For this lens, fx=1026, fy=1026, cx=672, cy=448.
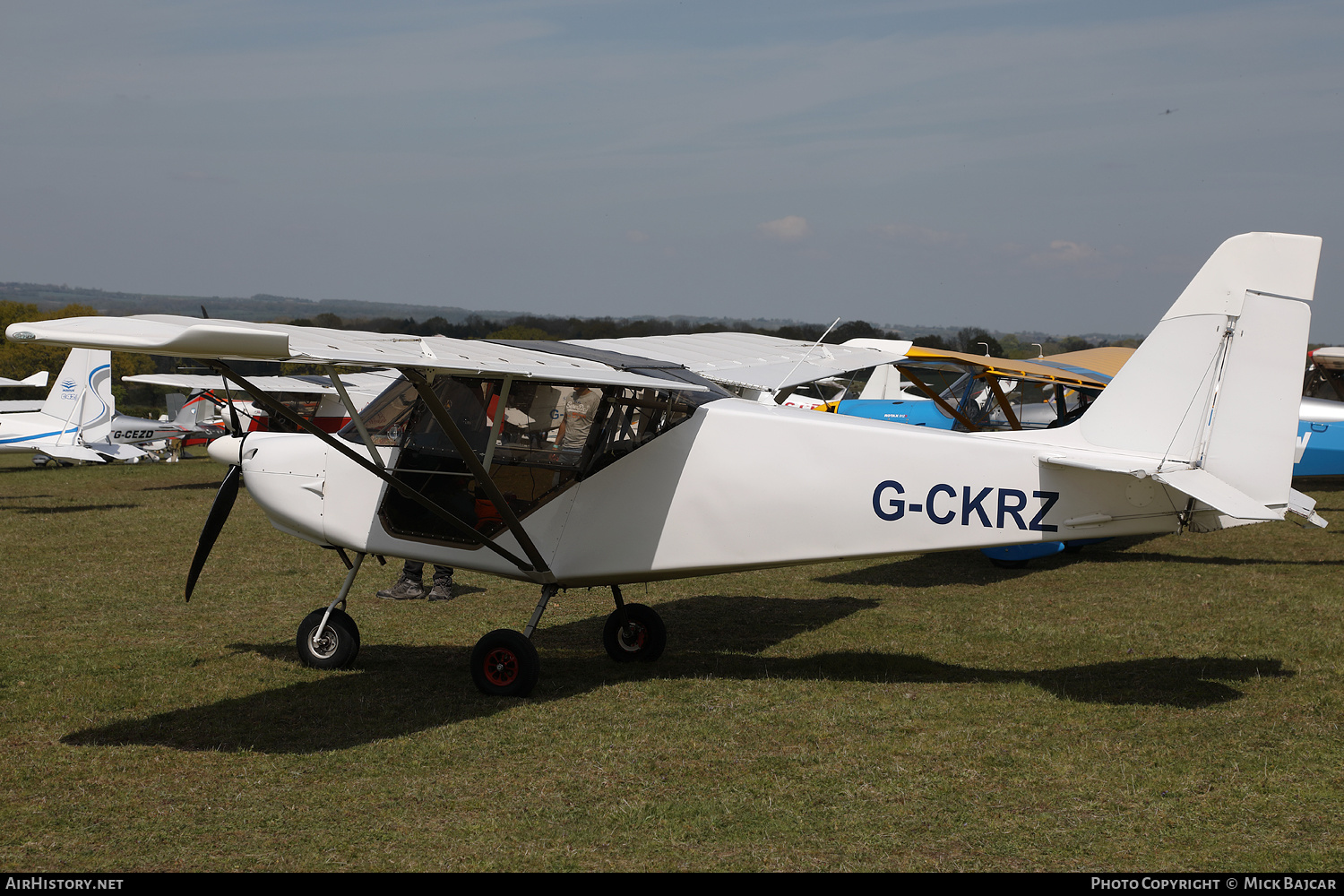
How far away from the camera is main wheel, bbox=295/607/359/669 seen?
6.82m

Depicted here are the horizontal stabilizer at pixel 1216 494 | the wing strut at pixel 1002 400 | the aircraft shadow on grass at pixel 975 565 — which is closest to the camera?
the horizontal stabilizer at pixel 1216 494

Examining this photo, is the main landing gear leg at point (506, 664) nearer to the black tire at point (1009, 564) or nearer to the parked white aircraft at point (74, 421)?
the black tire at point (1009, 564)

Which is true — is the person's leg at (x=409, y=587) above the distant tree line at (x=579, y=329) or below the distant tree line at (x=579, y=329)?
below

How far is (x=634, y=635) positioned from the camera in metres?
7.21

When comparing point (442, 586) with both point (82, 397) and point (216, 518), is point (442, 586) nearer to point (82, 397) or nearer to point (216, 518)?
point (216, 518)

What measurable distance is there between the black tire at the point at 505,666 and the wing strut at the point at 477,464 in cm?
47

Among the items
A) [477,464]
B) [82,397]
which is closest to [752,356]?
[477,464]

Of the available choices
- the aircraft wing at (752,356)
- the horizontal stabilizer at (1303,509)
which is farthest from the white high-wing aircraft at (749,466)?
the horizontal stabilizer at (1303,509)

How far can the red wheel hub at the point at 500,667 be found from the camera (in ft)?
20.3

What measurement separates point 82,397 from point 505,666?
799 inches

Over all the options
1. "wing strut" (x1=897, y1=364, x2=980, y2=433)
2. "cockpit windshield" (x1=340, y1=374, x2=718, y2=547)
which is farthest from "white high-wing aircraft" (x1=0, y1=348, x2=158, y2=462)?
"cockpit windshield" (x1=340, y1=374, x2=718, y2=547)

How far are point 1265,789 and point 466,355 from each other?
4310 mm

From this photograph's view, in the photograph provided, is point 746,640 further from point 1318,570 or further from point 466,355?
point 1318,570

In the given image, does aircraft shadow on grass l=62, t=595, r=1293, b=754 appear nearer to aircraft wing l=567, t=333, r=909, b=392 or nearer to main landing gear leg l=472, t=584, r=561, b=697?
main landing gear leg l=472, t=584, r=561, b=697
